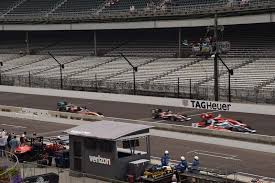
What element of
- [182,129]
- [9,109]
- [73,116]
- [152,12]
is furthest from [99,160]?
[152,12]

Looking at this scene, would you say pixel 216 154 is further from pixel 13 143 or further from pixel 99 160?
pixel 13 143

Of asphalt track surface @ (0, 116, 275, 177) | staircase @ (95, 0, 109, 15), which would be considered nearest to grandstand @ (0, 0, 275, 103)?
staircase @ (95, 0, 109, 15)

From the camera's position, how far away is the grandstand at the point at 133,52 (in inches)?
2028

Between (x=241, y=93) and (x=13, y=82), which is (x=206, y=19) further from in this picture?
A: (x=13, y=82)

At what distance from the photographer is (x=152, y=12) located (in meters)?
60.8

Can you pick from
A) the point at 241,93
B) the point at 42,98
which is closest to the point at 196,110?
the point at 241,93

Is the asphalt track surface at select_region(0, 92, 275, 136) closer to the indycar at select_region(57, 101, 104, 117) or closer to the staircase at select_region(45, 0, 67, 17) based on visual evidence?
the indycar at select_region(57, 101, 104, 117)

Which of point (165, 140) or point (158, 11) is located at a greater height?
point (158, 11)

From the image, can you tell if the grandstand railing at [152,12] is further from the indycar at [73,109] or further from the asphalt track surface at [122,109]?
the indycar at [73,109]

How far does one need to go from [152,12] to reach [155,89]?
41.6 feet

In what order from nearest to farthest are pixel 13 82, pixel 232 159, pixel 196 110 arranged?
1. pixel 232 159
2. pixel 196 110
3. pixel 13 82

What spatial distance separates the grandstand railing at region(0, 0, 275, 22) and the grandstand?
131 mm

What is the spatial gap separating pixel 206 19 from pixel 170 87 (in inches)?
374

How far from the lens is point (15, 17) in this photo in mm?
76188
